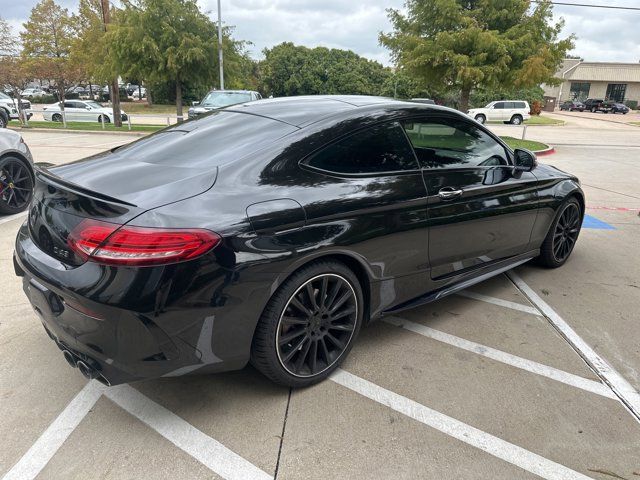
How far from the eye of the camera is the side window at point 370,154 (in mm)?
2678

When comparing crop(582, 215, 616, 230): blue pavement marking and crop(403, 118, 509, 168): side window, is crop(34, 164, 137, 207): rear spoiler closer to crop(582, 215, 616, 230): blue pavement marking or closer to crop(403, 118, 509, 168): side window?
crop(403, 118, 509, 168): side window

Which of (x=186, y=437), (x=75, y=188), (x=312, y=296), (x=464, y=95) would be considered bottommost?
(x=186, y=437)

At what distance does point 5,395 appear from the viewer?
2.62 meters

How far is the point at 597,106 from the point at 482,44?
5065 centimetres

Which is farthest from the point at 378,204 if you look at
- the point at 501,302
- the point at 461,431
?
the point at 501,302

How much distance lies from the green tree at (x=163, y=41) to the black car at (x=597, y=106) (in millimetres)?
48770

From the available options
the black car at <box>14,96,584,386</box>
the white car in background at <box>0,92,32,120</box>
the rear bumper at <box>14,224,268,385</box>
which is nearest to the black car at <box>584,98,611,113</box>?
the white car in background at <box>0,92,32,120</box>

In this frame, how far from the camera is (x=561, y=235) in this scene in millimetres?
4582

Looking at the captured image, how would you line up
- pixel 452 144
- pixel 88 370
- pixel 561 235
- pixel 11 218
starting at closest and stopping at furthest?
pixel 88 370 → pixel 452 144 → pixel 561 235 → pixel 11 218

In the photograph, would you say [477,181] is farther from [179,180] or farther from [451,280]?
[179,180]

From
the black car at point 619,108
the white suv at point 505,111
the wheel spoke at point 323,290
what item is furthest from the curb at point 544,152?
the black car at point 619,108

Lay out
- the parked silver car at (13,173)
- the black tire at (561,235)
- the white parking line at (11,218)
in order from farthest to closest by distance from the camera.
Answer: the white parking line at (11,218) → the parked silver car at (13,173) → the black tire at (561,235)

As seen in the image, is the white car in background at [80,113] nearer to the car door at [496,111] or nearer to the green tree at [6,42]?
the green tree at [6,42]

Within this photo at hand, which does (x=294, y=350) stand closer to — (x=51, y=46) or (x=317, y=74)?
(x=51, y=46)
